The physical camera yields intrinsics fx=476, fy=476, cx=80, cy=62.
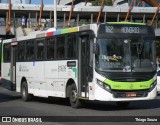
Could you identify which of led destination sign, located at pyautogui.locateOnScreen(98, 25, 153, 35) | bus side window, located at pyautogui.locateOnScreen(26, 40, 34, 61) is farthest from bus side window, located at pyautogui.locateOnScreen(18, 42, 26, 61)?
led destination sign, located at pyautogui.locateOnScreen(98, 25, 153, 35)

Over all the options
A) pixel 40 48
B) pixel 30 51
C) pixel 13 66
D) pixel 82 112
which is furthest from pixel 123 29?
pixel 13 66

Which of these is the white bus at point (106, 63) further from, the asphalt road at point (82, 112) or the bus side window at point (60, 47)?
the asphalt road at point (82, 112)

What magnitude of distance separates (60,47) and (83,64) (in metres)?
1.95

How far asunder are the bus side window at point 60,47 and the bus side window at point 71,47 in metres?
A: 0.41

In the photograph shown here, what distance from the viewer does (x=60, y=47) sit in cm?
1855

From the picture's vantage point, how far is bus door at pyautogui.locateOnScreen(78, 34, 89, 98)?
16.8 m

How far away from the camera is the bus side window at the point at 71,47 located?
17484mm

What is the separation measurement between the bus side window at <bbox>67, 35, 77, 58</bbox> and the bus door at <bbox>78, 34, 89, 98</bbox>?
0.42 metres

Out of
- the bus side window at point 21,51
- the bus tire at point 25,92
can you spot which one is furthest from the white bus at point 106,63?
the bus side window at point 21,51

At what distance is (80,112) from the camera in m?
15.8

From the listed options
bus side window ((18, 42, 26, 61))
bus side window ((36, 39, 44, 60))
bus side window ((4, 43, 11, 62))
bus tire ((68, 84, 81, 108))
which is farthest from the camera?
bus side window ((4, 43, 11, 62))

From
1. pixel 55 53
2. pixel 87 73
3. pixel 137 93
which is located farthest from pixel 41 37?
pixel 137 93

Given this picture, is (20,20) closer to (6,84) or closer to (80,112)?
(6,84)

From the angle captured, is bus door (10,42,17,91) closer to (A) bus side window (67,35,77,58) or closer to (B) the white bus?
(B) the white bus
